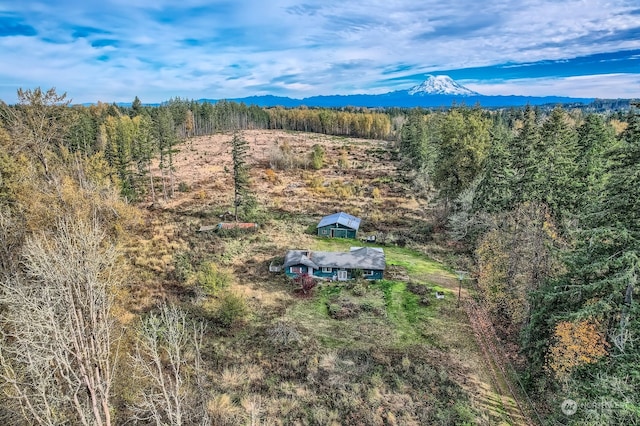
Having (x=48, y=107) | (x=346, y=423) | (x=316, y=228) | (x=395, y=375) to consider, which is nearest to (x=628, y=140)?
(x=395, y=375)

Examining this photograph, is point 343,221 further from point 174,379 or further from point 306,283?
point 174,379

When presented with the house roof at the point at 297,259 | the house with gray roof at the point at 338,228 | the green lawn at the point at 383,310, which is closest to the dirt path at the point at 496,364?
the green lawn at the point at 383,310

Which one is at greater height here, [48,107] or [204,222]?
[48,107]

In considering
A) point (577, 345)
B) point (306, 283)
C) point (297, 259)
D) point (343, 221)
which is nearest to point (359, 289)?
point (306, 283)

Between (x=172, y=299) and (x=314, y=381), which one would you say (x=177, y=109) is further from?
(x=314, y=381)

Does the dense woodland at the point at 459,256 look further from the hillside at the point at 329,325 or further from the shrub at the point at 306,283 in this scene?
the shrub at the point at 306,283
